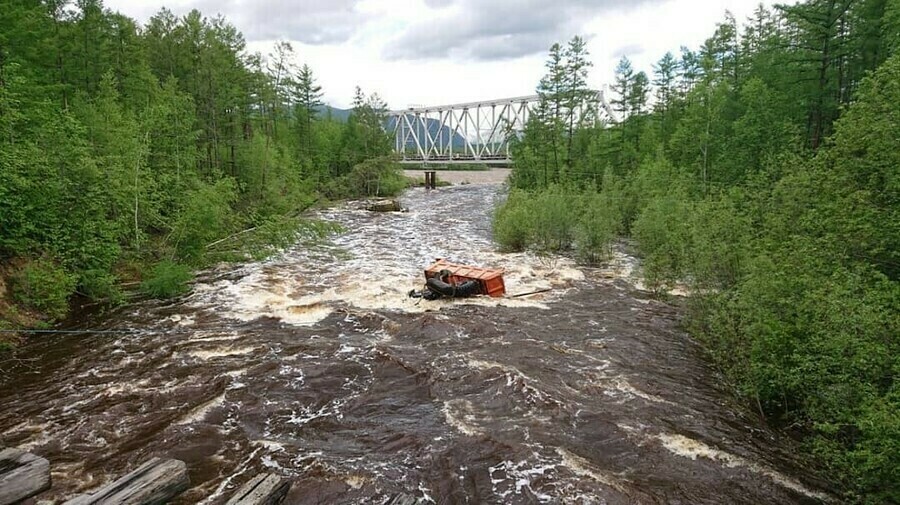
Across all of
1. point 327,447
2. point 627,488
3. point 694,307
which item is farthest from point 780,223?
point 327,447

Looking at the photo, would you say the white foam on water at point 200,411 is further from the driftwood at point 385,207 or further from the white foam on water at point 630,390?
the driftwood at point 385,207

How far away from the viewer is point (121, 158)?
2184cm

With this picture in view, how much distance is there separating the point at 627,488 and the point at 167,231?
2499cm

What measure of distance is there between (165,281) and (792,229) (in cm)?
2251

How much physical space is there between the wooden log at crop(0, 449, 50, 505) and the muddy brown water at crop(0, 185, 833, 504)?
7.20ft

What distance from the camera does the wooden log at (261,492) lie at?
7.25 m

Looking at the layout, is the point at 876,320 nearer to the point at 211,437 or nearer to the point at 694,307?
the point at 694,307

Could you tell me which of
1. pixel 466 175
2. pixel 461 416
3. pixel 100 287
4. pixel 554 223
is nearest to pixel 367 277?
pixel 100 287

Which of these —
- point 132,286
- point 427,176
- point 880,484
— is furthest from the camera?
point 427,176

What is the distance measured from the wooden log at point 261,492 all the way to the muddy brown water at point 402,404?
1135mm

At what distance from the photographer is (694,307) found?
1588cm

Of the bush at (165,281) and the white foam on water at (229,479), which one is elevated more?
the bush at (165,281)

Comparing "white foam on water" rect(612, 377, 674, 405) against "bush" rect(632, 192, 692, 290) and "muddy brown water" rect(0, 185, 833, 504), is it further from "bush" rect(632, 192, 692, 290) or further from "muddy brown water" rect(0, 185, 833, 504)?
"bush" rect(632, 192, 692, 290)

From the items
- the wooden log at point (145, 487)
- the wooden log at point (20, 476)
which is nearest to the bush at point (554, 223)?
the wooden log at point (145, 487)
